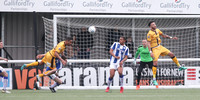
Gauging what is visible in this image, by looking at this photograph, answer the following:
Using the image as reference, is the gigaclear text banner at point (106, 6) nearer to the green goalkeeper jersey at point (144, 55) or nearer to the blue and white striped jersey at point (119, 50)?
the green goalkeeper jersey at point (144, 55)

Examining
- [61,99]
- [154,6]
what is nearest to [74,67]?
[154,6]

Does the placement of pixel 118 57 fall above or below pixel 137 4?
below

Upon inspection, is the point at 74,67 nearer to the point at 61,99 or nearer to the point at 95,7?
the point at 95,7

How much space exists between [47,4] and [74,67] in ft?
9.05

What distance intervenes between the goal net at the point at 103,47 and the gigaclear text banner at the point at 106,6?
519 mm

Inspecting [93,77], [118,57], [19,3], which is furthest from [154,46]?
[19,3]

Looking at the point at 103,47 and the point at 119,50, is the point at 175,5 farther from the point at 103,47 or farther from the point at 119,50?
the point at 119,50

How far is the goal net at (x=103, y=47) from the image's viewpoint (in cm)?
1518

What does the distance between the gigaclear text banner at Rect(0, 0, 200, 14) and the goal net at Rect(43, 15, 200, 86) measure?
0.52 metres

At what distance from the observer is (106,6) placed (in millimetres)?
16672

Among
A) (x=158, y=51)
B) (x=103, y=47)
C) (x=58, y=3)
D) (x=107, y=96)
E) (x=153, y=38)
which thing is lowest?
(x=107, y=96)

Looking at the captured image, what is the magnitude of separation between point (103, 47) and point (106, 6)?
5.20ft

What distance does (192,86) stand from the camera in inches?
577

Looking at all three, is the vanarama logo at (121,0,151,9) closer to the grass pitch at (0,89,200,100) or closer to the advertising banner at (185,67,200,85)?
the advertising banner at (185,67,200,85)
